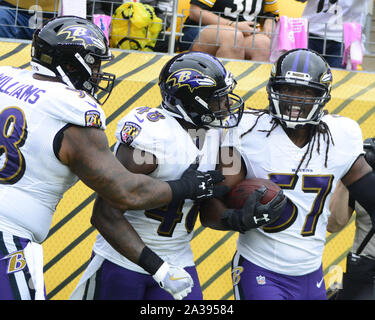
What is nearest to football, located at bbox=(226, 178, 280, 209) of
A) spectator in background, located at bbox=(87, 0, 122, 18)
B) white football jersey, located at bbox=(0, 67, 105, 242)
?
white football jersey, located at bbox=(0, 67, 105, 242)

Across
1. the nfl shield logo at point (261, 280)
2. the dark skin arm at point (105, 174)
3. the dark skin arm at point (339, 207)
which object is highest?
the dark skin arm at point (105, 174)

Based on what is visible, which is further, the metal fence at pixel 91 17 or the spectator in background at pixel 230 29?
the spectator in background at pixel 230 29

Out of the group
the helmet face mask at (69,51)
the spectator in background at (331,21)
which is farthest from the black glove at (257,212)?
the spectator in background at (331,21)

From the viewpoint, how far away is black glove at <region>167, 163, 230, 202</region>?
314 cm

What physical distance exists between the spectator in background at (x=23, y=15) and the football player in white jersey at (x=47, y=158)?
2.12 m

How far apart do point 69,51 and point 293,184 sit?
1.24 metres

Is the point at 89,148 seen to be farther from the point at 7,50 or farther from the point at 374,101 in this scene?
the point at 374,101

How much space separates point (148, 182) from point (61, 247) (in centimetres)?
184

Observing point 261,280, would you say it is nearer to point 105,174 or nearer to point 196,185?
point 196,185

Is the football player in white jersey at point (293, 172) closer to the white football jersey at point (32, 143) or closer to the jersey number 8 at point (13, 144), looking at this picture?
the white football jersey at point (32, 143)

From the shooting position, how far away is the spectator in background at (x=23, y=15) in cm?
511

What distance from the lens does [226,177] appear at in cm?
348

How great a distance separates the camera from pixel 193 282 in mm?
3428
